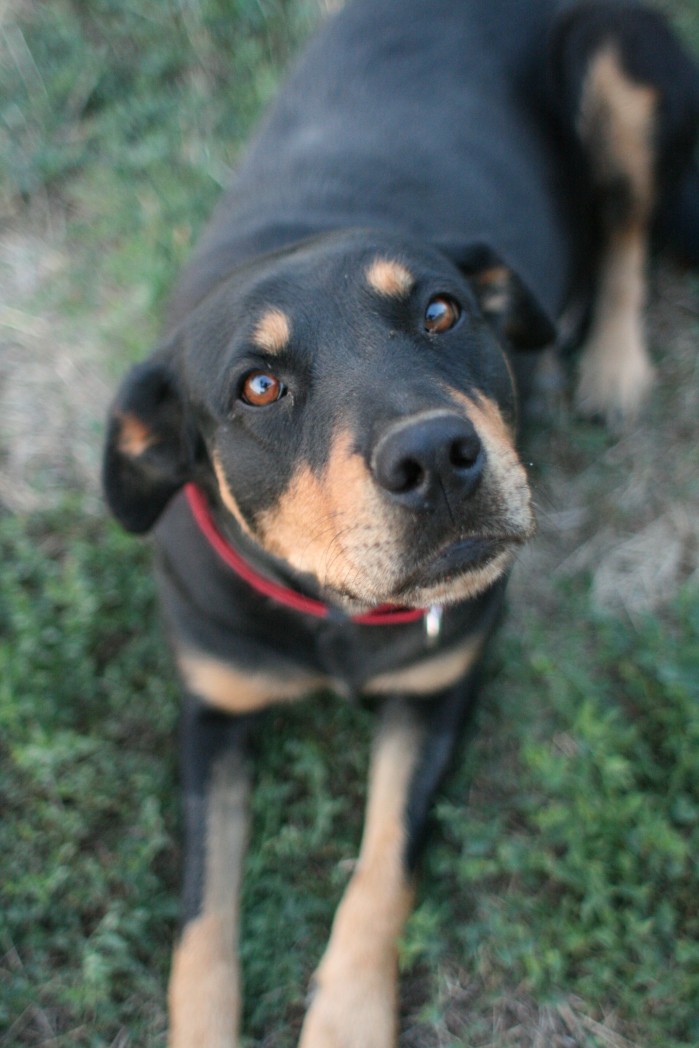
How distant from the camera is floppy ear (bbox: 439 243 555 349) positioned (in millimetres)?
2781

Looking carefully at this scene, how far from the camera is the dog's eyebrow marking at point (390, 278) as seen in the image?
7.88 ft

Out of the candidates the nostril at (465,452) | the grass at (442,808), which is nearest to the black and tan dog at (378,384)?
the nostril at (465,452)

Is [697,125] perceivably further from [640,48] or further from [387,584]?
[387,584]

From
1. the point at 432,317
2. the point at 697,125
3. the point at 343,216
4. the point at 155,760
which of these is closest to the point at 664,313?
the point at 697,125

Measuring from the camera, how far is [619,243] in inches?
→ 163

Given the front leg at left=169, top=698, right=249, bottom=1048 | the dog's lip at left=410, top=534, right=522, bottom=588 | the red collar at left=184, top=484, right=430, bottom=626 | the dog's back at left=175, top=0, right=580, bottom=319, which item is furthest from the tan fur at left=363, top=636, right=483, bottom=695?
the dog's back at left=175, top=0, right=580, bottom=319

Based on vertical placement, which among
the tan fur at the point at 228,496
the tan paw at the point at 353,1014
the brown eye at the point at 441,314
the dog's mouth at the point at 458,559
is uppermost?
the brown eye at the point at 441,314

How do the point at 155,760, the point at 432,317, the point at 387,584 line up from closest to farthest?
the point at 387,584
the point at 432,317
the point at 155,760

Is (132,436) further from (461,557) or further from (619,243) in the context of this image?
(619,243)

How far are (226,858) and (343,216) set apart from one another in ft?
6.73

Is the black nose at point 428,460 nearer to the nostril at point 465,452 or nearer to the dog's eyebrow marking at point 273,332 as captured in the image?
the nostril at point 465,452

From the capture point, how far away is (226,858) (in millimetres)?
2871

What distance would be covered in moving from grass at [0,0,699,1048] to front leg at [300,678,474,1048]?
0.09 m

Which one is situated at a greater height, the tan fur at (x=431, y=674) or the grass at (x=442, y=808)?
the tan fur at (x=431, y=674)
